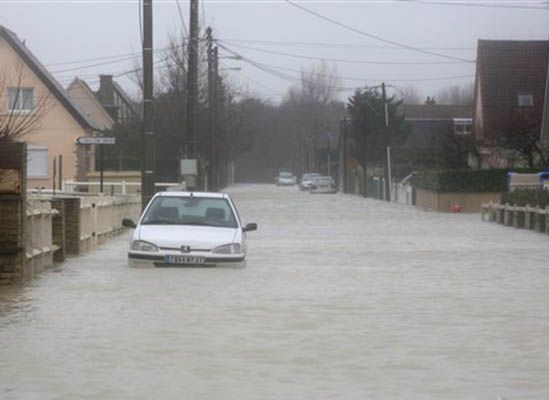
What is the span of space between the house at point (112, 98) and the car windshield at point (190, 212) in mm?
77051

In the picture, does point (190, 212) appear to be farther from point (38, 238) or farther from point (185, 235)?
point (38, 238)

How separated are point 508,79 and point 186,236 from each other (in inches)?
2055

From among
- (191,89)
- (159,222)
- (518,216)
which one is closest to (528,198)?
(518,216)

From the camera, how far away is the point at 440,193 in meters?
57.8

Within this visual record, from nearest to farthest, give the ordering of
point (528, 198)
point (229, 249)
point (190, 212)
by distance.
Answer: point (229, 249) < point (190, 212) < point (528, 198)

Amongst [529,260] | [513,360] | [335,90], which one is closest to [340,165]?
[335,90]

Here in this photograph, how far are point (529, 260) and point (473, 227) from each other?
16.3 m

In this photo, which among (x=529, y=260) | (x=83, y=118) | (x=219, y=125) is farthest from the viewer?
(x=219, y=125)

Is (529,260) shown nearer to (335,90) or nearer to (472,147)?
(472,147)

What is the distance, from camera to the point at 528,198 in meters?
40.2

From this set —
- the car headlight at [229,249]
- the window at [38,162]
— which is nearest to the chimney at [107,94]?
the window at [38,162]

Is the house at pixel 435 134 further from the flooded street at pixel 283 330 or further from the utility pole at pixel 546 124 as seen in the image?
the flooded street at pixel 283 330

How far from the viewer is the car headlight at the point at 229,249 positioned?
805 inches

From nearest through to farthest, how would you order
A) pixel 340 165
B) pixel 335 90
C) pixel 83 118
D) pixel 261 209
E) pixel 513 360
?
1. pixel 513 360
2. pixel 261 209
3. pixel 83 118
4. pixel 340 165
5. pixel 335 90
